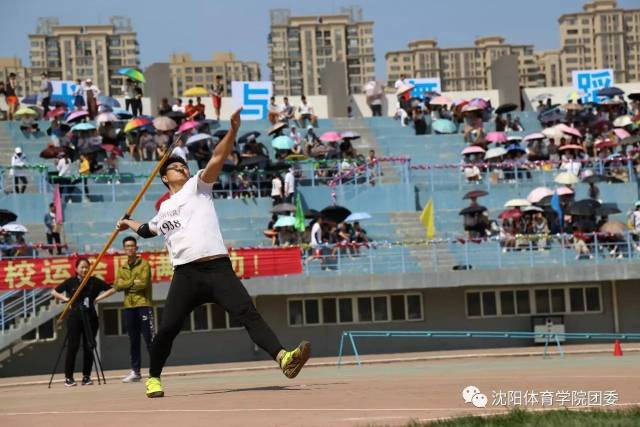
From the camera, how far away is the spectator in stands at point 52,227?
3078 centimetres

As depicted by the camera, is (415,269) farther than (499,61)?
No

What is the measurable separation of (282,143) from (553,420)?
27319mm

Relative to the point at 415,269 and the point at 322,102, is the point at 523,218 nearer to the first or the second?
the point at 415,269

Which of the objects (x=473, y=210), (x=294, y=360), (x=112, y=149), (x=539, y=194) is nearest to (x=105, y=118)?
(x=112, y=149)

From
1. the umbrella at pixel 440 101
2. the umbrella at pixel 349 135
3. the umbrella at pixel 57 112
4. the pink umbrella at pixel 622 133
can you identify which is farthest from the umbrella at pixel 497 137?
the umbrella at pixel 57 112

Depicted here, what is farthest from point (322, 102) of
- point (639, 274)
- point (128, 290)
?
point (128, 290)

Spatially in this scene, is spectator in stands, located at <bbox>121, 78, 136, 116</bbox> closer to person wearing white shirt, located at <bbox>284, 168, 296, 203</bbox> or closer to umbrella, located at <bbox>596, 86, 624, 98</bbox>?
person wearing white shirt, located at <bbox>284, 168, 296, 203</bbox>

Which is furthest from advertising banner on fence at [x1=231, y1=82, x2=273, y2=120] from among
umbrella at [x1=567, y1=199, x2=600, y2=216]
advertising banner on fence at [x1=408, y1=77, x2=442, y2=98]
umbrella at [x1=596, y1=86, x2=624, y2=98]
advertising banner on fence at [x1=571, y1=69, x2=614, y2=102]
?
umbrella at [x1=567, y1=199, x2=600, y2=216]

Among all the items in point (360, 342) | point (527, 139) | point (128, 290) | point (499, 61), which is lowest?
point (360, 342)

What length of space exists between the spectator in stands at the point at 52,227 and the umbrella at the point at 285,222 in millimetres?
5080

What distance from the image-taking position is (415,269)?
99.7 ft

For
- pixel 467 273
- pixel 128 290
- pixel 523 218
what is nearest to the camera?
pixel 128 290

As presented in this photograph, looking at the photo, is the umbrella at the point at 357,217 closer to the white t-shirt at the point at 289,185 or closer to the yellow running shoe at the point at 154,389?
the white t-shirt at the point at 289,185

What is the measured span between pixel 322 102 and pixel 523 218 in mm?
15402
